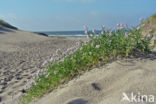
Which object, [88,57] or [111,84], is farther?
[88,57]

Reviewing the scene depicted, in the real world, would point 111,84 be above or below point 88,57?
below

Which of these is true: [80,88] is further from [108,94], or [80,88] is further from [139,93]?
→ [139,93]

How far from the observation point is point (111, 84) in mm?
3121

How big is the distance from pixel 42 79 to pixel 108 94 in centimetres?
145

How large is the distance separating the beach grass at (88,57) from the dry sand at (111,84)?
0.72 ft

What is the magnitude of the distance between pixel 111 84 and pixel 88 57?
84cm

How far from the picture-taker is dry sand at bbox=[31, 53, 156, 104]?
2.80 meters

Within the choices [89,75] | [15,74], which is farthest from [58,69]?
[15,74]

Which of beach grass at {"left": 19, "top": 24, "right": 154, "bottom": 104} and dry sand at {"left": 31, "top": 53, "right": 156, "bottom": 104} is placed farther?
beach grass at {"left": 19, "top": 24, "right": 154, "bottom": 104}

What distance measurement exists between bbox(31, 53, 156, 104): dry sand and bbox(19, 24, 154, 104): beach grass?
0.22 m

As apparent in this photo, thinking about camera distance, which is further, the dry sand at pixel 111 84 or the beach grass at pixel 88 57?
the beach grass at pixel 88 57

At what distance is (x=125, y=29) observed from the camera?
409cm

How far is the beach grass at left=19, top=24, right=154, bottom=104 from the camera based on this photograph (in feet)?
12.3

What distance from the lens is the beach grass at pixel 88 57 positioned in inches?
148
